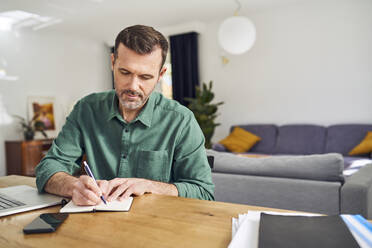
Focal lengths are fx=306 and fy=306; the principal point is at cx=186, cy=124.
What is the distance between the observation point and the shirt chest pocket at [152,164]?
46.4 inches

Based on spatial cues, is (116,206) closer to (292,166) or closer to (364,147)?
(292,166)

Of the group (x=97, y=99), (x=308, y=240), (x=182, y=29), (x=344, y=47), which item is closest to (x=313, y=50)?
(x=344, y=47)

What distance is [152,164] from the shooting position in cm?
118

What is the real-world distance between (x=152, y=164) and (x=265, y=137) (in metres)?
3.90

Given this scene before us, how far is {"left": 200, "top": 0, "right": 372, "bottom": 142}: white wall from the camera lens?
4461 mm

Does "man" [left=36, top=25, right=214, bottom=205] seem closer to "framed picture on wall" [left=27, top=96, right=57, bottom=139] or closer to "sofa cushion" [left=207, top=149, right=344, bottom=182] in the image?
"sofa cushion" [left=207, top=149, right=344, bottom=182]

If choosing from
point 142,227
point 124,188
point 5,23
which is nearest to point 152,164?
point 124,188

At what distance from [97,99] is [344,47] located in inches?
170

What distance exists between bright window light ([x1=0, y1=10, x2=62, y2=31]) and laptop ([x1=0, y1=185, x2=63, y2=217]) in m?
4.33

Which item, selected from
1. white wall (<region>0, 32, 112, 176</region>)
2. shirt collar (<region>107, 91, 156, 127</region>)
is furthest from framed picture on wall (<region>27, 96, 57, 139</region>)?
shirt collar (<region>107, 91, 156, 127</region>)

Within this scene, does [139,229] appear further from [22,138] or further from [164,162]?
[22,138]

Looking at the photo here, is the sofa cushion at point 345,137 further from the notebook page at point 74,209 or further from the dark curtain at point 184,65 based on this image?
the notebook page at point 74,209

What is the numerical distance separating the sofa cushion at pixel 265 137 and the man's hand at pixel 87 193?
4.20 meters

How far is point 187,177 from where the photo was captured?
1164 millimetres
